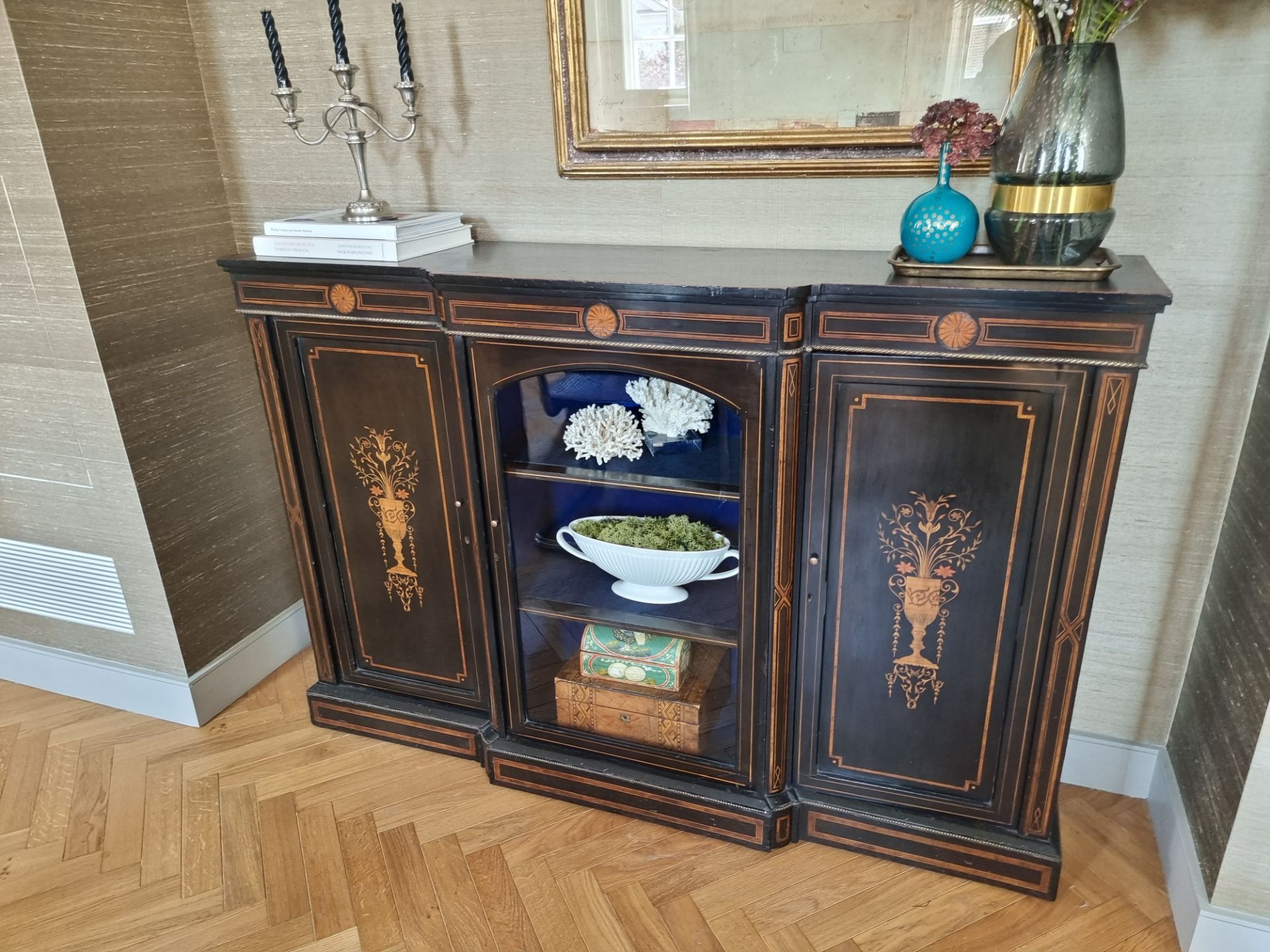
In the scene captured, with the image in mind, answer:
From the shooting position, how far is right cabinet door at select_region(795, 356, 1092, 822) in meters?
1.36

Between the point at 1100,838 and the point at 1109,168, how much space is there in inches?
51.8

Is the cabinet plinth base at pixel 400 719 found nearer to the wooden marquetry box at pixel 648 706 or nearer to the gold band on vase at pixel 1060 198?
the wooden marquetry box at pixel 648 706

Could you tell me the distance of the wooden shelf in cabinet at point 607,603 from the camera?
169 cm

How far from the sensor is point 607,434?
1.68m

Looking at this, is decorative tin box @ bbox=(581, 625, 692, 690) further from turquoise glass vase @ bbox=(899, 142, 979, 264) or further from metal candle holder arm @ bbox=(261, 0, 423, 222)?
metal candle holder arm @ bbox=(261, 0, 423, 222)

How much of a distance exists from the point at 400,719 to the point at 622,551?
75 centimetres

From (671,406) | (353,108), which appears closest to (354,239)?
(353,108)

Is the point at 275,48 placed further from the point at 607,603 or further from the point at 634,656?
the point at 634,656

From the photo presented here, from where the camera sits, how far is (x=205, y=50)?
1981mm

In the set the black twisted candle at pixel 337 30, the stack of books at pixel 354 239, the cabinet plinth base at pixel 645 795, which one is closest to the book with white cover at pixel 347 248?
the stack of books at pixel 354 239

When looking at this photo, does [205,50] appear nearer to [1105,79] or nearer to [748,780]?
[1105,79]

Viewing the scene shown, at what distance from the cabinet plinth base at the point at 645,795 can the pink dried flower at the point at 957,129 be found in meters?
1.25

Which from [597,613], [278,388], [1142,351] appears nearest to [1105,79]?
[1142,351]

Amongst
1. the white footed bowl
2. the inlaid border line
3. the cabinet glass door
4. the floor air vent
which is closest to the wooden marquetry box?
the cabinet glass door
